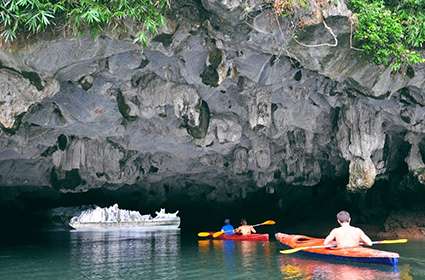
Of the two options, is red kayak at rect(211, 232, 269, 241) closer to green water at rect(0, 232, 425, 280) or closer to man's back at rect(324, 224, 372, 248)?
green water at rect(0, 232, 425, 280)

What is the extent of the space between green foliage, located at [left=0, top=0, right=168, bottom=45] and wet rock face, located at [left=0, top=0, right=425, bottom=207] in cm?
70

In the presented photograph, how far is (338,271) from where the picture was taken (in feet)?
36.7

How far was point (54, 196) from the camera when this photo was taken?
3158 cm

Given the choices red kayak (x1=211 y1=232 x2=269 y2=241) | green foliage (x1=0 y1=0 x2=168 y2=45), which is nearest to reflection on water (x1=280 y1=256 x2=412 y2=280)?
green foliage (x1=0 y1=0 x2=168 y2=45)

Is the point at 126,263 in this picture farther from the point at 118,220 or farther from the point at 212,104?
the point at 118,220

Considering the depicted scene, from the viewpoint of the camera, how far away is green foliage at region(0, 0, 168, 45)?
937 centimetres

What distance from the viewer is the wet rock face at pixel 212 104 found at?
11539 millimetres

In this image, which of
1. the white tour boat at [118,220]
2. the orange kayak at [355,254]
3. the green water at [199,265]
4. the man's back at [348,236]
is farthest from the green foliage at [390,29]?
the white tour boat at [118,220]

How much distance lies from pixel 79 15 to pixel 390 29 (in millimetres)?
7457

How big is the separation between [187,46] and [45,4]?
4.35 metres

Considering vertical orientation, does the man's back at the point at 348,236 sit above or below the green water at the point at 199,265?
above

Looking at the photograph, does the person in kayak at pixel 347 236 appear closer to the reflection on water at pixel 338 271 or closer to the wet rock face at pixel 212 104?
the reflection on water at pixel 338 271

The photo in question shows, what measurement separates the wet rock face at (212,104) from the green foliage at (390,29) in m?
0.51

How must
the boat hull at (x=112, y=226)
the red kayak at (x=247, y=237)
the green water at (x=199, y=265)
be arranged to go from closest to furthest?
the green water at (x=199, y=265), the red kayak at (x=247, y=237), the boat hull at (x=112, y=226)
